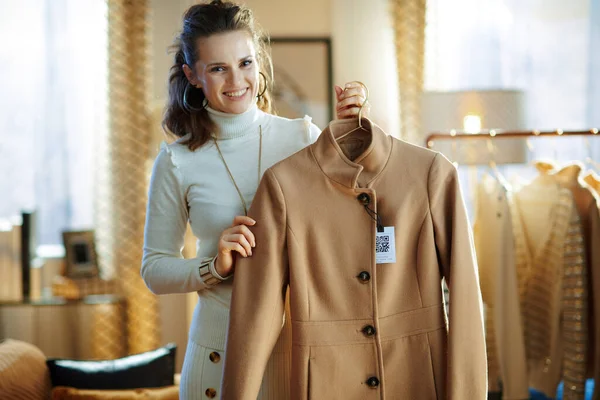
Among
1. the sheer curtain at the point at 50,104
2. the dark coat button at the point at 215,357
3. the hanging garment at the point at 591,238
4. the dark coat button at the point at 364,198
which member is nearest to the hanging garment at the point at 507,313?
the hanging garment at the point at 591,238

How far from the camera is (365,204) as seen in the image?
148cm

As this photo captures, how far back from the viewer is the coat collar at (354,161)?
1.49 m

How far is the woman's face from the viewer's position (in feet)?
4.89

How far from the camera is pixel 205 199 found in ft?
5.09

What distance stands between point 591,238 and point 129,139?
2.51 m

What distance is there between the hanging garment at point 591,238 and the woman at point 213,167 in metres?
1.28

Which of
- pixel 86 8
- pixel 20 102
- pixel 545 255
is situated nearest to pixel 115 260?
pixel 20 102

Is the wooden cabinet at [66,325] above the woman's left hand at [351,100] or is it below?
below

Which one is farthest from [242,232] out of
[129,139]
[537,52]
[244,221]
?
[537,52]

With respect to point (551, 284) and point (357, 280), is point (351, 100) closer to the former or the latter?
point (357, 280)

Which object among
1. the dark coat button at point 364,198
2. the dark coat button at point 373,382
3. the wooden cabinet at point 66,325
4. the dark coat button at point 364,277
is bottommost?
the wooden cabinet at point 66,325

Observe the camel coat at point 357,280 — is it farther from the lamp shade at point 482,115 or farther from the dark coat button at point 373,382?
the lamp shade at point 482,115

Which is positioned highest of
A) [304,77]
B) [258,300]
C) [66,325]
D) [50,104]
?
[304,77]

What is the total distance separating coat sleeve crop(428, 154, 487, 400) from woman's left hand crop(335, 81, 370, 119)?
208 mm
